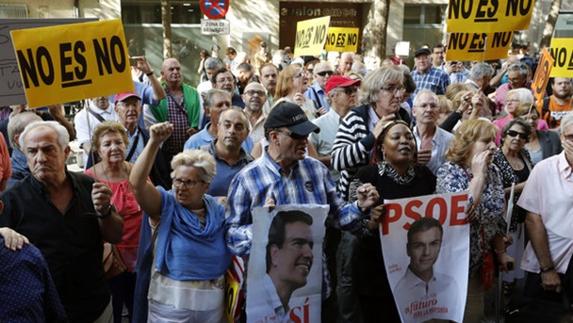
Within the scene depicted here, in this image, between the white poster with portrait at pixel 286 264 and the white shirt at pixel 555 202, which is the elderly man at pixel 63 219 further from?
the white shirt at pixel 555 202

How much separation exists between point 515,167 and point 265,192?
8.42ft

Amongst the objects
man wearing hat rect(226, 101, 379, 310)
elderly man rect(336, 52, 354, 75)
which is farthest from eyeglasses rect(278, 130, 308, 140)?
elderly man rect(336, 52, 354, 75)

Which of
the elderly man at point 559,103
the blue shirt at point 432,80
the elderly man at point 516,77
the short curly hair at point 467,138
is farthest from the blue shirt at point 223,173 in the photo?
the blue shirt at point 432,80

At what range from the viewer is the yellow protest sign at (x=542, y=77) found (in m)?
7.06

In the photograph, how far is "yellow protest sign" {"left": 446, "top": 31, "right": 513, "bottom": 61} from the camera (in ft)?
22.0

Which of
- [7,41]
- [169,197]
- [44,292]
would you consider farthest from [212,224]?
[7,41]

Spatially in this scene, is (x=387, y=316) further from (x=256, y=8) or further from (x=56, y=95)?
(x=256, y=8)

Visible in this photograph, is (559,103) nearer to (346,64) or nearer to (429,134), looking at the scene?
(429,134)

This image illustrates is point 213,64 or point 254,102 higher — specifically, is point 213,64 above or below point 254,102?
above

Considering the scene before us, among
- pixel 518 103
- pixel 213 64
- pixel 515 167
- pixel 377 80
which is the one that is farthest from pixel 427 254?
pixel 213 64

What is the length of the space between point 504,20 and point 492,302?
115 inches

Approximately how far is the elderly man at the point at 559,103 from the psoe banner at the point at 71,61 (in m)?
5.08

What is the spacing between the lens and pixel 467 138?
14.7 ft

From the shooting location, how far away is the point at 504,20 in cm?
657
